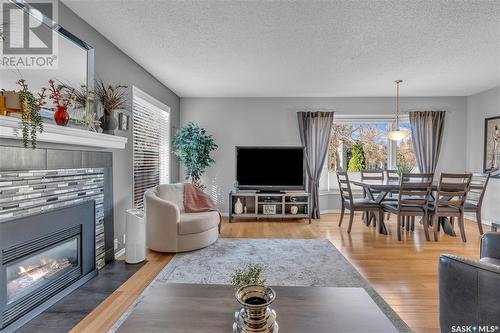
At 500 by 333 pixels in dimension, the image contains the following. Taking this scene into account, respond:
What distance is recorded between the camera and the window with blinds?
3756mm

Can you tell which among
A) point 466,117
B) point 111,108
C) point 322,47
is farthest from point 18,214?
point 466,117

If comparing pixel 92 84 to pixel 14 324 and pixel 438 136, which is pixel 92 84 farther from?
pixel 438 136

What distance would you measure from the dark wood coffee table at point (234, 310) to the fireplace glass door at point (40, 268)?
1101 millimetres

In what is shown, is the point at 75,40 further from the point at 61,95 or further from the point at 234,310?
the point at 234,310

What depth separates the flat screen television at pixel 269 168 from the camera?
5.08m

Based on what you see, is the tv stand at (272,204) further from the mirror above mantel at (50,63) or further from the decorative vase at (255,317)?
the decorative vase at (255,317)

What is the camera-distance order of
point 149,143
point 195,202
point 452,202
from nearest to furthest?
1. point 452,202
2. point 195,202
3. point 149,143

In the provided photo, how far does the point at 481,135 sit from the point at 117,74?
6.39 metres

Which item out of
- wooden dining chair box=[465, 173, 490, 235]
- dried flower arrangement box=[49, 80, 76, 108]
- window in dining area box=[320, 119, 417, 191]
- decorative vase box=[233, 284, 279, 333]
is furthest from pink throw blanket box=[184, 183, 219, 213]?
wooden dining chair box=[465, 173, 490, 235]

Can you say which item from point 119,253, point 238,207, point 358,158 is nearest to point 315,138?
point 358,158

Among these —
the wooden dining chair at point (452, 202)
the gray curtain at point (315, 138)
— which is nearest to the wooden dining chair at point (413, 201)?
the wooden dining chair at point (452, 202)

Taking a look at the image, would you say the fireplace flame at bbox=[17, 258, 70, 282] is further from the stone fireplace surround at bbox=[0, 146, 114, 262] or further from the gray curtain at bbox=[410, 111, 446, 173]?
the gray curtain at bbox=[410, 111, 446, 173]

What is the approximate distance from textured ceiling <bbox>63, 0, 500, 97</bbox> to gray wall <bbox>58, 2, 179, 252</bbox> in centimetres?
9

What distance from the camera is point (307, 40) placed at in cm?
284
